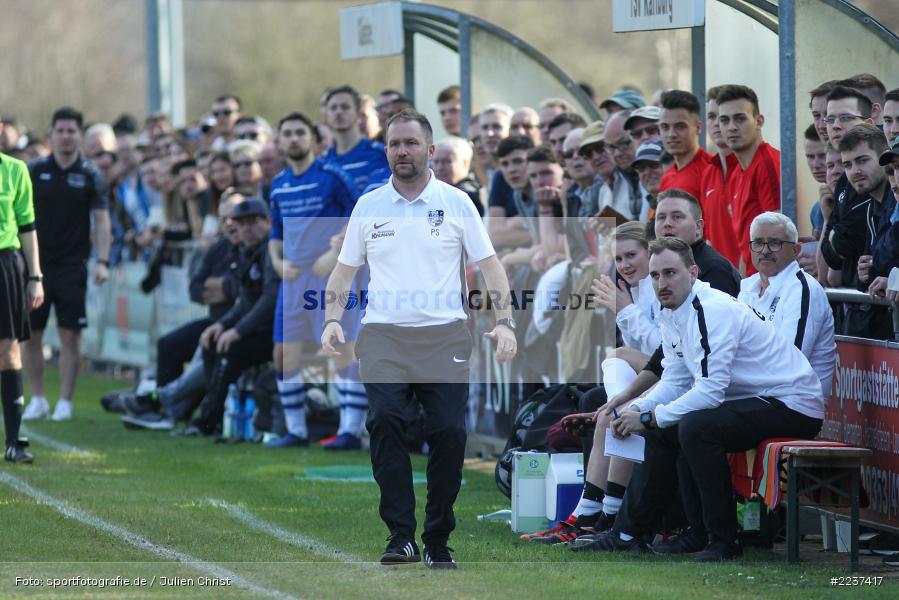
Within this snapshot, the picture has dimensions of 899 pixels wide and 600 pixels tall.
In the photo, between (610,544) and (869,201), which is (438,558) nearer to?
(610,544)

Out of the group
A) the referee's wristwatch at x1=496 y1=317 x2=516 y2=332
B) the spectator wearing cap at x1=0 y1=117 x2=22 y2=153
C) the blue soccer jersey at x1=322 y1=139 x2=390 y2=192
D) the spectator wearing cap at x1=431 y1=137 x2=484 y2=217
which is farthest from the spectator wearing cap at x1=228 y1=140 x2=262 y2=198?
the referee's wristwatch at x1=496 y1=317 x2=516 y2=332

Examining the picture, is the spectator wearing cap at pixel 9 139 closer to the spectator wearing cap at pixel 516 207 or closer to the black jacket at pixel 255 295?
the black jacket at pixel 255 295

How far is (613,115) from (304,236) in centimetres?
337

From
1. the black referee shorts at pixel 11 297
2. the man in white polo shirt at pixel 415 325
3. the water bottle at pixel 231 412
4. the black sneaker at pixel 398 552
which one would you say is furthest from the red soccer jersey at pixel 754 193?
the water bottle at pixel 231 412

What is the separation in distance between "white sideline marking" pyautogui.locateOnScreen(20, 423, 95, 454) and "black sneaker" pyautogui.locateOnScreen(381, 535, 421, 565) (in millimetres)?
5823

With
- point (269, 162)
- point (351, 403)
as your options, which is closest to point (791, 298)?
point (351, 403)

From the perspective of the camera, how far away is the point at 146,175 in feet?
67.3

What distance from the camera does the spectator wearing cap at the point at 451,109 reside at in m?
16.0

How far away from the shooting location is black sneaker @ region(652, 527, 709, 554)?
8961 millimetres

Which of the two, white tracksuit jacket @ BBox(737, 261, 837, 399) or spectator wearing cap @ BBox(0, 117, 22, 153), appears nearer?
white tracksuit jacket @ BBox(737, 261, 837, 399)

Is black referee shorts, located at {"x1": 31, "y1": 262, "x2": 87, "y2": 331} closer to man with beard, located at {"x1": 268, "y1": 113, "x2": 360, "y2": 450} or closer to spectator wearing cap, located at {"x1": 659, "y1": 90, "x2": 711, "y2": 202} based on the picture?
man with beard, located at {"x1": 268, "y1": 113, "x2": 360, "y2": 450}

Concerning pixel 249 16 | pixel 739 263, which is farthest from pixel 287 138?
pixel 249 16

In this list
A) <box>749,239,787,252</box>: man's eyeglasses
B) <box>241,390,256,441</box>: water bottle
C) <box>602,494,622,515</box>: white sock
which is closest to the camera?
<box>749,239,787,252</box>: man's eyeglasses

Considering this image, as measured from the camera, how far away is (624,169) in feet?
38.7
